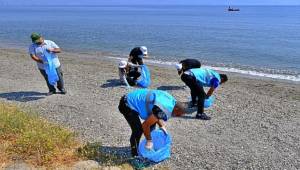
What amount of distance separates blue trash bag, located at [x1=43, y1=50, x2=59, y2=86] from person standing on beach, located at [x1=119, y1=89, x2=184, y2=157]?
5253 mm

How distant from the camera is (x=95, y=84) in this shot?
14.8 meters

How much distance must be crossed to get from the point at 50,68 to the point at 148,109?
5923mm

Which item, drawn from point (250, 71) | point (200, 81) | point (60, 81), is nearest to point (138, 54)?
point (60, 81)

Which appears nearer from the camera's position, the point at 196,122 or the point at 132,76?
the point at 196,122

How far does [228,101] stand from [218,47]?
21.3m

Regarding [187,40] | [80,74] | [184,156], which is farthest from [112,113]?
[187,40]

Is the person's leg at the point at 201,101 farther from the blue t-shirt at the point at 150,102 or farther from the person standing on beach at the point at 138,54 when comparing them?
the person standing on beach at the point at 138,54

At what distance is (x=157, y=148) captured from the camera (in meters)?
7.67

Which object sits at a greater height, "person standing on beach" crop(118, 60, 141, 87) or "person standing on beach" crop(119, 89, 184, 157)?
"person standing on beach" crop(119, 89, 184, 157)

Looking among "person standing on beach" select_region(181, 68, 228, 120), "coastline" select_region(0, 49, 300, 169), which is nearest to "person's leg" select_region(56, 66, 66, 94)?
"coastline" select_region(0, 49, 300, 169)

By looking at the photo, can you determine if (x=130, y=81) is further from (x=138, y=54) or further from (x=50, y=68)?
(x=50, y=68)

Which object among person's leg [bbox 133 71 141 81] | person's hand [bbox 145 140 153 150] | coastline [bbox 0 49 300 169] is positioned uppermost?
person's hand [bbox 145 140 153 150]

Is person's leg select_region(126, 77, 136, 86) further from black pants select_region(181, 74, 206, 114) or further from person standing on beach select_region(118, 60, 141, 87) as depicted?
black pants select_region(181, 74, 206, 114)

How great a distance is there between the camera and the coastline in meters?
8.27
